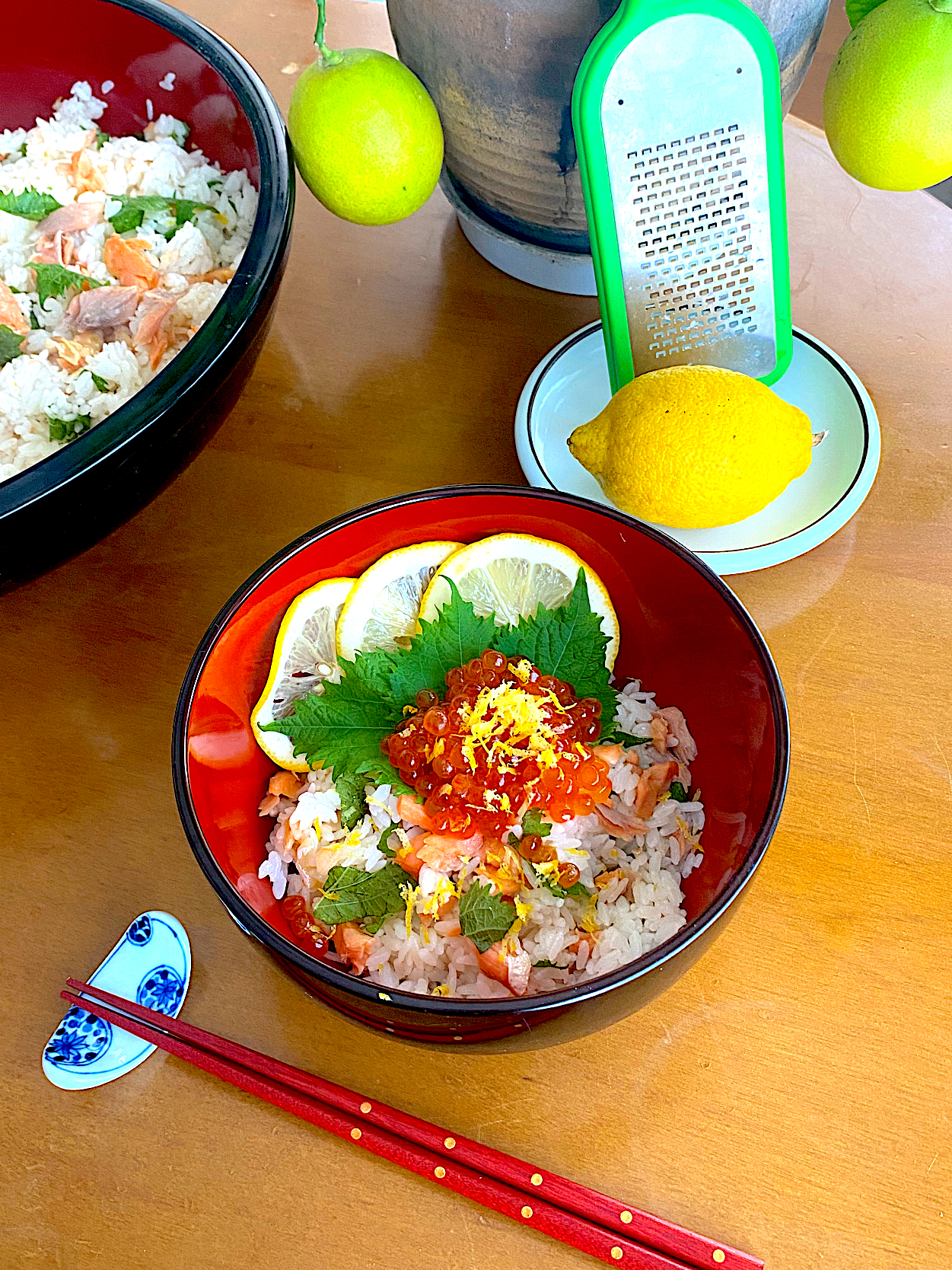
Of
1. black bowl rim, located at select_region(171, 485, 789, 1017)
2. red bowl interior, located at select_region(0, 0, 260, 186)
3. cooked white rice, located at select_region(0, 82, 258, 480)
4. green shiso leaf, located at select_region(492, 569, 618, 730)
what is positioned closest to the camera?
black bowl rim, located at select_region(171, 485, 789, 1017)

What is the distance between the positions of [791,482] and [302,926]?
574 millimetres

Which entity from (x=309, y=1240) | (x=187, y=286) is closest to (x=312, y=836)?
(x=309, y=1240)

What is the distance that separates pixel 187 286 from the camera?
946 mm

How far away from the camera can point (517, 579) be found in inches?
30.4

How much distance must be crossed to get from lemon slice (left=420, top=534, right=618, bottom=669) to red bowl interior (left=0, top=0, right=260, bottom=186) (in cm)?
47

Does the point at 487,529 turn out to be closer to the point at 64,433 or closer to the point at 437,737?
the point at 437,737

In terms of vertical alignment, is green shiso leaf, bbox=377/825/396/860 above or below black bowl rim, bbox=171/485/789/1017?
below

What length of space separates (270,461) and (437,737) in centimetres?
42

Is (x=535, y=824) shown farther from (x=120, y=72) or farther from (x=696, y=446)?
(x=120, y=72)

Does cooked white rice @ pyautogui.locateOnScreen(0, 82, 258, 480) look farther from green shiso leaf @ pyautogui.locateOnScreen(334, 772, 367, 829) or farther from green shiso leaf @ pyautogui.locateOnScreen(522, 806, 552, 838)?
green shiso leaf @ pyautogui.locateOnScreen(522, 806, 552, 838)

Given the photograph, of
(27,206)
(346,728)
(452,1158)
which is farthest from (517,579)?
(27,206)

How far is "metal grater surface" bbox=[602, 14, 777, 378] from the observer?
2.55ft

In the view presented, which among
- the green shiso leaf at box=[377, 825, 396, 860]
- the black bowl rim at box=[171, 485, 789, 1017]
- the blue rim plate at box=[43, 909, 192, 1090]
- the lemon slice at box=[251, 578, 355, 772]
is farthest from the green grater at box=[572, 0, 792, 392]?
the blue rim plate at box=[43, 909, 192, 1090]

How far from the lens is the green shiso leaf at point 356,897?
2.17ft
